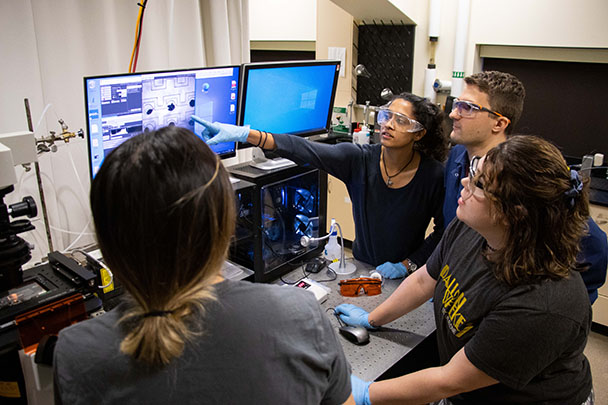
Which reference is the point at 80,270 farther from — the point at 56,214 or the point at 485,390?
the point at 485,390

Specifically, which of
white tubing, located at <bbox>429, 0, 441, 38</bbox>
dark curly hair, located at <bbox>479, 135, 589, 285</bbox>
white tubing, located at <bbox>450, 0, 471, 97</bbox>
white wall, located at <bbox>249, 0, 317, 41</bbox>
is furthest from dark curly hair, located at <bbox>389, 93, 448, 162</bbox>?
white wall, located at <bbox>249, 0, 317, 41</bbox>

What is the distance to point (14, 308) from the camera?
109 centimetres

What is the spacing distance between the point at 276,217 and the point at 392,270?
53cm

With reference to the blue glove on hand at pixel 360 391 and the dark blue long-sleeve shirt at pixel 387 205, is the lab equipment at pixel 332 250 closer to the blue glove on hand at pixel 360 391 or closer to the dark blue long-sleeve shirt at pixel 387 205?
the dark blue long-sleeve shirt at pixel 387 205

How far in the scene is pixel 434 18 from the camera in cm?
337

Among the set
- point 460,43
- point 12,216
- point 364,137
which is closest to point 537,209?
point 12,216

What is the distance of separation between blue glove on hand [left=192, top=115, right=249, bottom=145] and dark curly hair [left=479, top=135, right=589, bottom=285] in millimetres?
947

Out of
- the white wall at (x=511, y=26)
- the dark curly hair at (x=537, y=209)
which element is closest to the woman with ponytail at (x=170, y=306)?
the dark curly hair at (x=537, y=209)

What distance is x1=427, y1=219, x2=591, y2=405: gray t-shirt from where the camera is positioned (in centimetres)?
108

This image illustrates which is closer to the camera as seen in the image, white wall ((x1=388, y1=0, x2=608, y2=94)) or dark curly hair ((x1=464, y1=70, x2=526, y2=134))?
dark curly hair ((x1=464, y1=70, x2=526, y2=134))

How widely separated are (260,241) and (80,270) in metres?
0.67

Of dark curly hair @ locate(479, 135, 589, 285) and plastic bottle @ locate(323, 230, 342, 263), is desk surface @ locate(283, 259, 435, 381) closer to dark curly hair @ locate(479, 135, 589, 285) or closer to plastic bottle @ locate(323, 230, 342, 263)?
plastic bottle @ locate(323, 230, 342, 263)

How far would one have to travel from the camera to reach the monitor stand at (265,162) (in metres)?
1.83

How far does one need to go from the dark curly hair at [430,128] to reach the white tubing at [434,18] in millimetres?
1587
